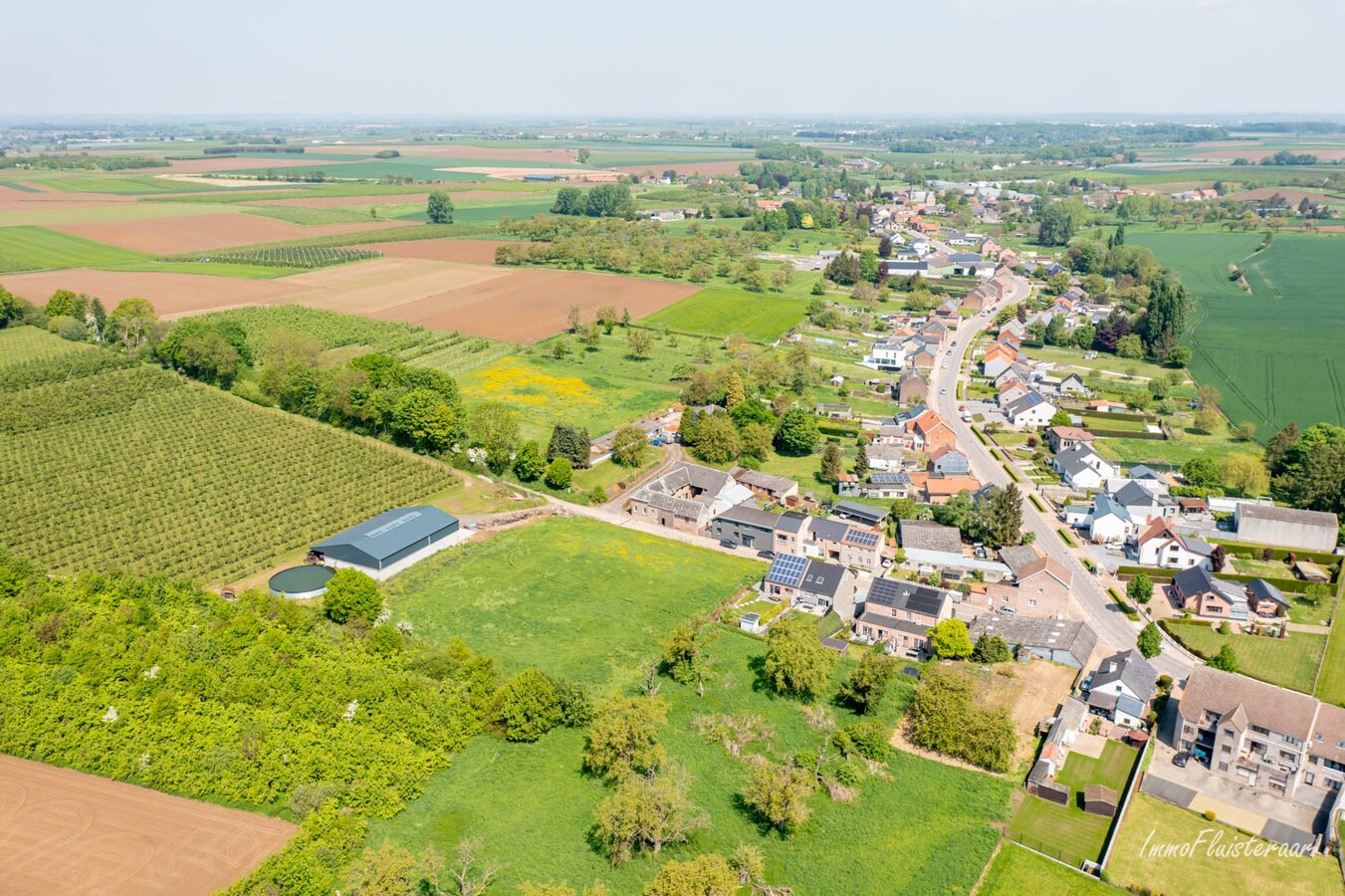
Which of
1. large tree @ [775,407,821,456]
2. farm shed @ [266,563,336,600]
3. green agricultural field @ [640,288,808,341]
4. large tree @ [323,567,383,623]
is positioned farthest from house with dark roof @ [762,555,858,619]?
green agricultural field @ [640,288,808,341]

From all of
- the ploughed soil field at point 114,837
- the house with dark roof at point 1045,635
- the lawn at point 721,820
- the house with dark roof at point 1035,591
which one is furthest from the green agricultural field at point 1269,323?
the ploughed soil field at point 114,837

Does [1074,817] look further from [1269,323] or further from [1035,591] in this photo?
[1269,323]

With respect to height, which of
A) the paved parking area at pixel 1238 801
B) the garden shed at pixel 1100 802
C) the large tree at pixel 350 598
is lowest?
the paved parking area at pixel 1238 801

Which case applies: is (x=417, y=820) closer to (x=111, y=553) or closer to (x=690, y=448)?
(x=111, y=553)

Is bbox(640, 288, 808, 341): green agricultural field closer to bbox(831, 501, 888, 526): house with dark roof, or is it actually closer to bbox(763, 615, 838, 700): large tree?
bbox(831, 501, 888, 526): house with dark roof

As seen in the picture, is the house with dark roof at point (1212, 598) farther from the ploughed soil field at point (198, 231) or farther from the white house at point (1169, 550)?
the ploughed soil field at point (198, 231)

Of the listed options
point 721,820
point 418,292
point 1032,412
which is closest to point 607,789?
point 721,820
